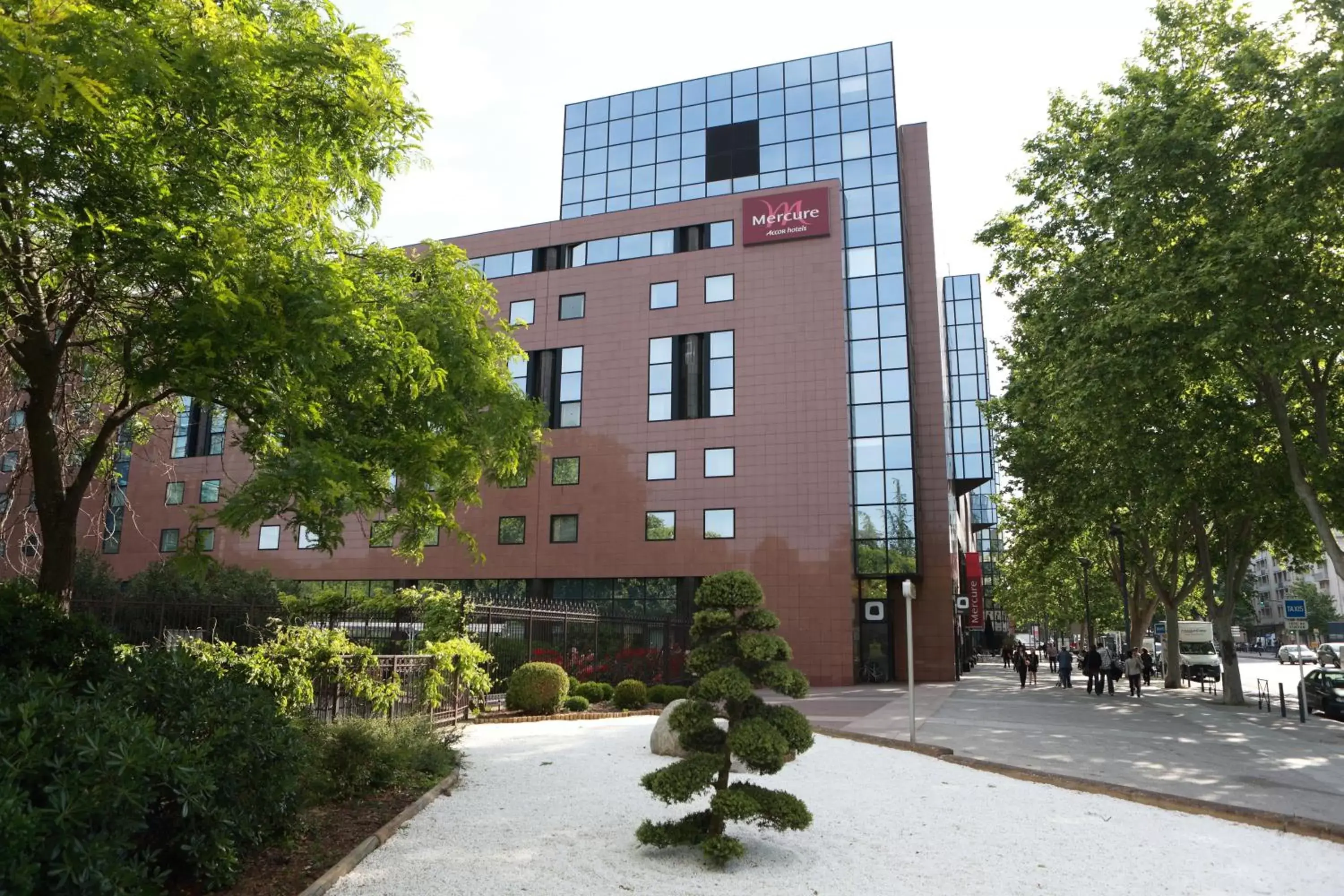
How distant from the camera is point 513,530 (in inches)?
1633

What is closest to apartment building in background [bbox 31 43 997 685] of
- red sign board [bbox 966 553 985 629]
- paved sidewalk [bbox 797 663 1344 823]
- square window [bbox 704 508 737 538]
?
square window [bbox 704 508 737 538]

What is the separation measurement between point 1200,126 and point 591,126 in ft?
126

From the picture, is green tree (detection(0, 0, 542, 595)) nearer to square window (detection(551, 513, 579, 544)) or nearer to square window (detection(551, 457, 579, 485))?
square window (detection(551, 513, 579, 544))

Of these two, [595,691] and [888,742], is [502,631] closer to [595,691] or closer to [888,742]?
[595,691]

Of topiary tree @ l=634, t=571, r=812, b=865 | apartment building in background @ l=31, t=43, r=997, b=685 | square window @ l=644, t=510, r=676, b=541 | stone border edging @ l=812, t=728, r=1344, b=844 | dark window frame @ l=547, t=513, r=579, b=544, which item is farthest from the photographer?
dark window frame @ l=547, t=513, r=579, b=544

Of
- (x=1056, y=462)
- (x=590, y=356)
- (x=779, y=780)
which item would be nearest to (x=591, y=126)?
(x=590, y=356)

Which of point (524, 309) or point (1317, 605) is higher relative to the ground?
point (524, 309)

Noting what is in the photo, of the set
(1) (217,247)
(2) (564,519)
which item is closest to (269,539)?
(2) (564,519)

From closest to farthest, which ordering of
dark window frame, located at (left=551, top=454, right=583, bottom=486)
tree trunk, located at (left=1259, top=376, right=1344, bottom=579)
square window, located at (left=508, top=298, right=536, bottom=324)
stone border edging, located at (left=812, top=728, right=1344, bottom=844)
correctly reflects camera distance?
stone border edging, located at (left=812, top=728, right=1344, bottom=844) < tree trunk, located at (left=1259, top=376, right=1344, bottom=579) < dark window frame, located at (left=551, top=454, right=583, bottom=486) < square window, located at (left=508, top=298, right=536, bottom=324)

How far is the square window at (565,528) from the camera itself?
40.5m

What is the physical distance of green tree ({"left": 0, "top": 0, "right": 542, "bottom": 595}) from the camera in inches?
253

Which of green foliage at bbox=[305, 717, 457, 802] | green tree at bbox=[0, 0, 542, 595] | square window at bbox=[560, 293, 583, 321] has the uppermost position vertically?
square window at bbox=[560, 293, 583, 321]

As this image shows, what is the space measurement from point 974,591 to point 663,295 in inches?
1213

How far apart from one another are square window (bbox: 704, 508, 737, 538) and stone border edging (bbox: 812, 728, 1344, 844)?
2355 cm
